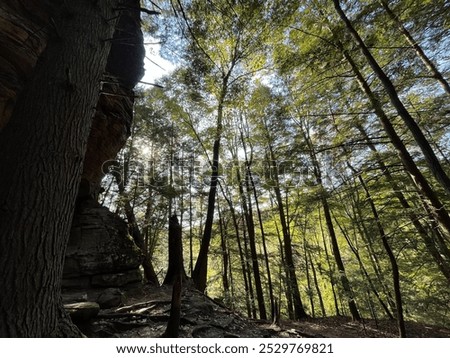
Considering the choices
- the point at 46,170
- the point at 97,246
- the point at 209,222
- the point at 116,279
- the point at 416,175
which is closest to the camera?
the point at 46,170

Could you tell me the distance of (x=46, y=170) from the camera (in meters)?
1.23

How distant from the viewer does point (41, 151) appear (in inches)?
49.2

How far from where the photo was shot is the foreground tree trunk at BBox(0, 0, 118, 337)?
1034 mm

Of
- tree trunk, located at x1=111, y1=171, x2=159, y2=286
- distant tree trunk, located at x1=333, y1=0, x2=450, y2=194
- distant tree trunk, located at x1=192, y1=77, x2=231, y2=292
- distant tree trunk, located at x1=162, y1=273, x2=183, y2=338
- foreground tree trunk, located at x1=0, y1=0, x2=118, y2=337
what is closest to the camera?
foreground tree trunk, located at x1=0, y1=0, x2=118, y2=337

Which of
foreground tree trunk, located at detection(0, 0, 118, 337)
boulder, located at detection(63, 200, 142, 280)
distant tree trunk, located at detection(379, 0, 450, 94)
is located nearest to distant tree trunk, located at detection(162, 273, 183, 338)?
foreground tree trunk, located at detection(0, 0, 118, 337)

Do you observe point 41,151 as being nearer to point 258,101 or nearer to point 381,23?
point 381,23

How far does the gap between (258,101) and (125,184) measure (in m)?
6.72

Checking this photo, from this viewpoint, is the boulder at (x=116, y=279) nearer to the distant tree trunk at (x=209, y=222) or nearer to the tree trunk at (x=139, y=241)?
the tree trunk at (x=139, y=241)

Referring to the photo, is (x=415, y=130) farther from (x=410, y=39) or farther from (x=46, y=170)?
(x=46, y=170)

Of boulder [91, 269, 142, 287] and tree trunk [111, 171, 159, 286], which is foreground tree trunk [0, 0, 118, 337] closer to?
boulder [91, 269, 142, 287]

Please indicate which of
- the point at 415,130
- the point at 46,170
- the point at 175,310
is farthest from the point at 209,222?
the point at 46,170

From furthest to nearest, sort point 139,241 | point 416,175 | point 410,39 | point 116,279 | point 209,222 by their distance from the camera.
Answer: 1. point 139,241
2. point 209,222
3. point 116,279
4. point 410,39
5. point 416,175

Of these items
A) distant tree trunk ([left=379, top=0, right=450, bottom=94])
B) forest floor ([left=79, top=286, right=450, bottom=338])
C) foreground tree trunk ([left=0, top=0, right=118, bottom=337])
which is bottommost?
forest floor ([left=79, top=286, right=450, bottom=338])

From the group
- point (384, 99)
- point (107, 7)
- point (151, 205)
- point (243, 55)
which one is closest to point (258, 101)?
point (243, 55)
